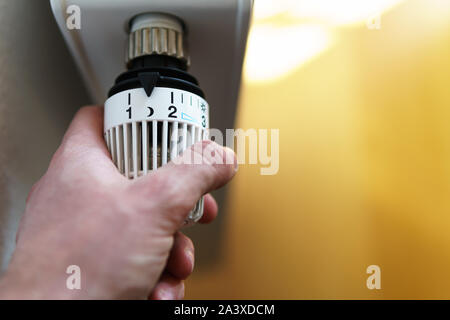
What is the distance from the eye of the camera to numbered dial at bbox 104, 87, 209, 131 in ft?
0.90

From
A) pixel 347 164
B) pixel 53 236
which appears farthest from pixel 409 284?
pixel 53 236

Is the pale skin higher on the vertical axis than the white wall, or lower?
lower

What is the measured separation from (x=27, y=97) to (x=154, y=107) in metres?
0.15

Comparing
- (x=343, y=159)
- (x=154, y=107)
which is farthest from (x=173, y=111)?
(x=343, y=159)

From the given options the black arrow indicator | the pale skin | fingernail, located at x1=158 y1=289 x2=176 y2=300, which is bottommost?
fingernail, located at x1=158 y1=289 x2=176 y2=300

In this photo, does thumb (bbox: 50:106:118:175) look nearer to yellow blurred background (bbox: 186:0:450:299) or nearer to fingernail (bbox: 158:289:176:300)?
fingernail (bbox: 158:289:176:300)

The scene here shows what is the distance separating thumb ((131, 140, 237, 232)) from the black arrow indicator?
6 cm

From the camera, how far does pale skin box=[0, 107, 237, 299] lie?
227mm

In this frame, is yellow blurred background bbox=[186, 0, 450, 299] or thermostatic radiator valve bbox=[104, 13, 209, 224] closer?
thermostatic radiator valve bbox=[104, 13, 209, 224]

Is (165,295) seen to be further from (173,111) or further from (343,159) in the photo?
(343,159)

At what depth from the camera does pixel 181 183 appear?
0.25 metres

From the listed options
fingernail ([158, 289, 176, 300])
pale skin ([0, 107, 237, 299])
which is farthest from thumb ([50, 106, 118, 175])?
fingernail ([158, 289, 176, 300])

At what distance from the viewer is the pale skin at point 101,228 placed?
0.75ft

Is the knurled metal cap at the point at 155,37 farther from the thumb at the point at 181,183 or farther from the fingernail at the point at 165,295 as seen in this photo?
the fingernail at the point at 165,295
